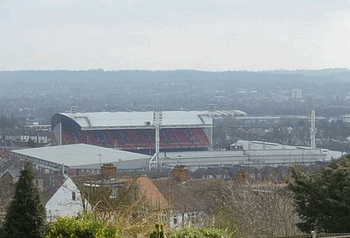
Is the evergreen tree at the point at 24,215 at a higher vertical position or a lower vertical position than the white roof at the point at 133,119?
higher

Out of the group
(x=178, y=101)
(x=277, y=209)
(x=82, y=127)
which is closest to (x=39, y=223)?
(x=277, y=209)

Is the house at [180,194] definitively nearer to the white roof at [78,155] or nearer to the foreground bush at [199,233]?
the foreground bush at [199,233]

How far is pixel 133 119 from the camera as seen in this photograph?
94500 mm

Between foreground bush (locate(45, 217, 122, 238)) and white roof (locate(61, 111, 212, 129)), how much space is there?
78.5 m

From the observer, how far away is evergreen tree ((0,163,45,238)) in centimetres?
1172

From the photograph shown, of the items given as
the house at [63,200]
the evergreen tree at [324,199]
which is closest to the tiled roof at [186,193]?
the house at [63,200]

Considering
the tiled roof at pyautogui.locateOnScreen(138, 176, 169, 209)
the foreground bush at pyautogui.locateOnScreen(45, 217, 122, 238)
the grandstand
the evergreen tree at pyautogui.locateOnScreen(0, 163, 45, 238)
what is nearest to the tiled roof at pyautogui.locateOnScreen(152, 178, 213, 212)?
the tiled roof at pyautogui.locateOnScreen(138, 176, 169, 209)

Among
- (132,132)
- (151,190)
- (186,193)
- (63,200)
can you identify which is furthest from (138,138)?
(151,190)

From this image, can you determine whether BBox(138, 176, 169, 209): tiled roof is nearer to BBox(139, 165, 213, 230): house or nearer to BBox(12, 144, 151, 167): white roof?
BBox(139, 165, 213, 230): house

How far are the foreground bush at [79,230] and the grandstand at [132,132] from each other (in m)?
77.3

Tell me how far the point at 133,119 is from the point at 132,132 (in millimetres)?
1773

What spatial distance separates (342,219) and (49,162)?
4753 cm

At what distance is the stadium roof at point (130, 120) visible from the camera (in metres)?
91.0

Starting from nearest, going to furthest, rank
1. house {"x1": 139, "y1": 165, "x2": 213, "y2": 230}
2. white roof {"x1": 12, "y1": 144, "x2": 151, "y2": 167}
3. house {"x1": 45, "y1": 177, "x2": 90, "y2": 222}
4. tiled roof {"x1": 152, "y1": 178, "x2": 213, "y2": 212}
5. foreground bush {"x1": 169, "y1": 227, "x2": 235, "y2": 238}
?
foreground bush {"x1": 169, "y1": 227, "x2": 235, "y2": 238} → house {"x1": 139, "y1": 165, "x2": 213, "y2": 230} → tiled roof {"x1": 152, "y1": 178, "x2": 213, "y2": 212} → house {"x1": 45, "y1": 177, "x2": 90, "y2": 222} → white roof {"x1": 12, "y1": 144, "x2": 151, "y2": 167}
